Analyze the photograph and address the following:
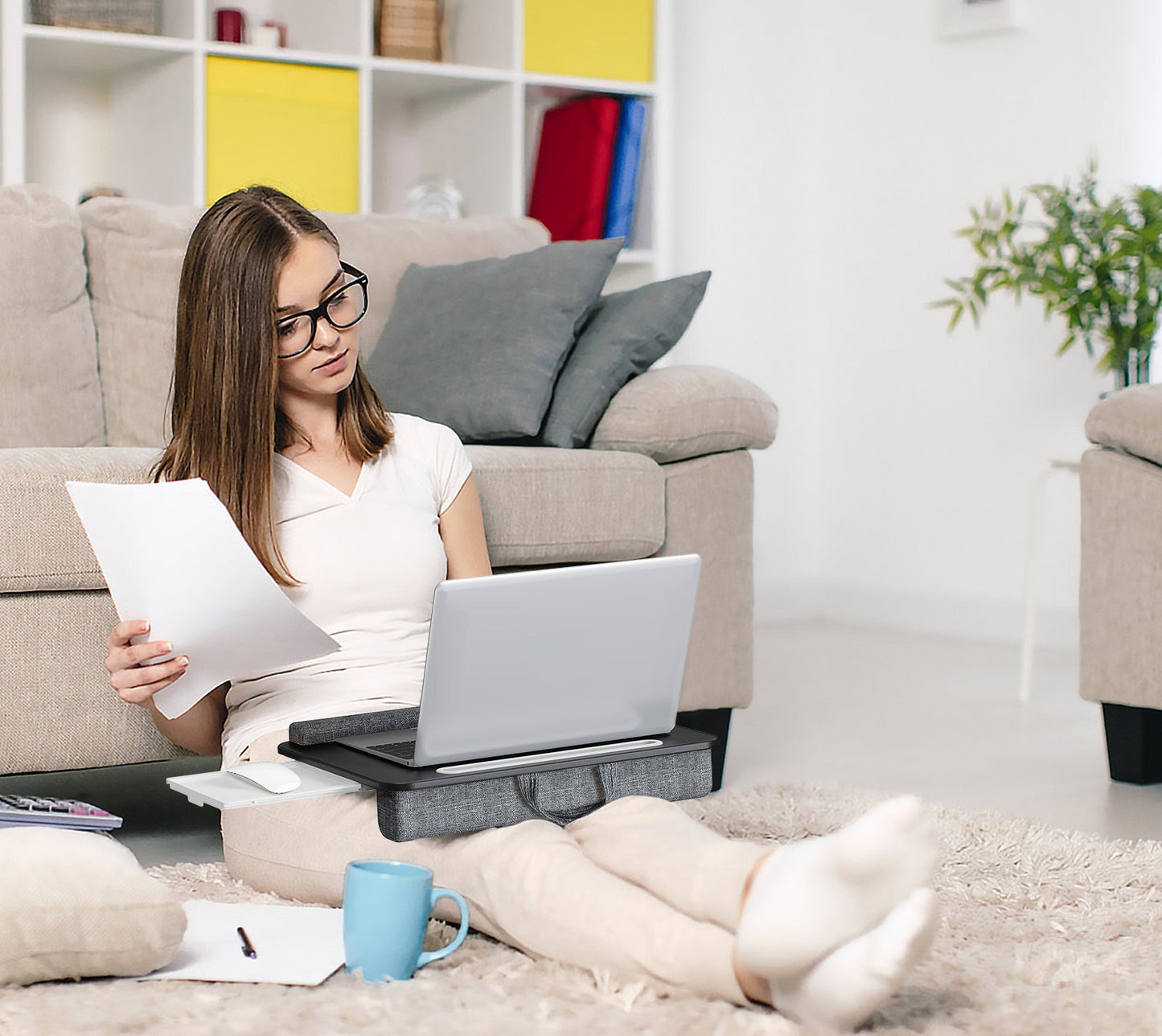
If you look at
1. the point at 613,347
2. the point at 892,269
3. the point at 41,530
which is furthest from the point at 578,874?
the point at 892,269

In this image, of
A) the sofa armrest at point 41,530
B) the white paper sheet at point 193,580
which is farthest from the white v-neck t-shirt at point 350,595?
the sofa armrest at point 41,530

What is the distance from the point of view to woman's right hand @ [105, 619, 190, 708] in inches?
57.7

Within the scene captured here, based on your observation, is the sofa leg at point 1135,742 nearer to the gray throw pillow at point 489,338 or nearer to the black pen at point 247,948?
the gray throw pillow at point 489,338

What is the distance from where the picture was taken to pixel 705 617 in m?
2.34

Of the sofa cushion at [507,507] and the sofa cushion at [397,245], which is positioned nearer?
the sofa cushion at [507,507]

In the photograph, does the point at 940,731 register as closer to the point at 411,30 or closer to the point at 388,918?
the point at 388,918

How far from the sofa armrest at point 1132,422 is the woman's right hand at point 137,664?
142cm

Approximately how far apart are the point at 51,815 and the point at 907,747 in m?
1.54

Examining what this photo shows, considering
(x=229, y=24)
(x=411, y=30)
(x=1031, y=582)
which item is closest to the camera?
(x=1031, y=582)

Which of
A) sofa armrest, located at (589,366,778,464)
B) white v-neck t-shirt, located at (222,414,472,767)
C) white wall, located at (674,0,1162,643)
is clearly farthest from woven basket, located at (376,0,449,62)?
white v-neck t-shirt, located at (222,414,472,767)

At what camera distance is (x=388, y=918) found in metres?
1.26

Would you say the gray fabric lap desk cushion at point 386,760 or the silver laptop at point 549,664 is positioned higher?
the silver laptop at point 549,664

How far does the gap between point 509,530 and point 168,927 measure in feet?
3.11

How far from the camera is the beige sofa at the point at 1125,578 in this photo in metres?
2.26
